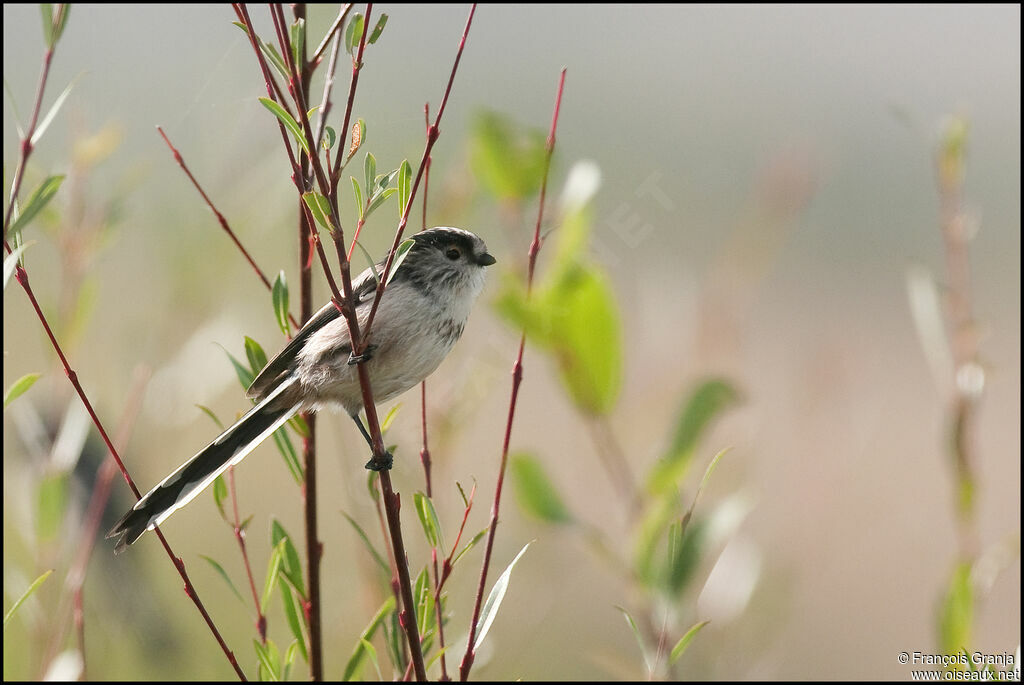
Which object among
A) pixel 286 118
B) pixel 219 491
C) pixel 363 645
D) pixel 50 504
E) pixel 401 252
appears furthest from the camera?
pixel 50 504

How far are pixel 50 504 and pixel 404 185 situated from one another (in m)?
1.01

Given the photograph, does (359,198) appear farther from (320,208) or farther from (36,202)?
(36,202)

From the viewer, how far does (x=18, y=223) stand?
1.28 m

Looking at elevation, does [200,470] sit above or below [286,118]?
below

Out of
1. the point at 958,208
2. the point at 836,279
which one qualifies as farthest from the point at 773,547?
the point at 836,279

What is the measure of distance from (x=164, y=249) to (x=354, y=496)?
0.85 m

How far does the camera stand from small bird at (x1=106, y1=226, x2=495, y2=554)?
6.62ft

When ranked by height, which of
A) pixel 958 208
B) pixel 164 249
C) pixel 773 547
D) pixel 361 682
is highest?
pixel 164 249

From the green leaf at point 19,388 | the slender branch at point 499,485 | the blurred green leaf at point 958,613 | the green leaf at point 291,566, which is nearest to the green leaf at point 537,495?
the slender branch at point 499,485

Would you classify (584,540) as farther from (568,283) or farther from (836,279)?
(836,279)

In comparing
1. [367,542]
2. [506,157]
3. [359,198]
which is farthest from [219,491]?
[506,157]

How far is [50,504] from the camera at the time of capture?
1.88m

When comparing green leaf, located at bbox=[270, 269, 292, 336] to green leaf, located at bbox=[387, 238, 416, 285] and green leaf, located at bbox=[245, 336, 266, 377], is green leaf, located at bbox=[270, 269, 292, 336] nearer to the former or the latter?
green leaf, located at bbox=[245, 336, 266, 377]

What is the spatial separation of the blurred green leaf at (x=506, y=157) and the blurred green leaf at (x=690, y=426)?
0.60m
